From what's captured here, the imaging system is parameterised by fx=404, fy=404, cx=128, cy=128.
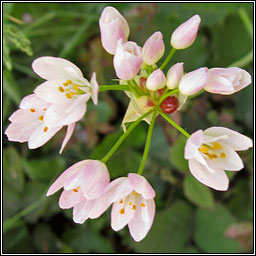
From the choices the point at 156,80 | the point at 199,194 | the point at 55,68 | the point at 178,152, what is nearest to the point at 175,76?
the point at 156,80

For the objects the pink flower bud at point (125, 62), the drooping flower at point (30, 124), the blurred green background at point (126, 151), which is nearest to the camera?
the pink flower bud at point (125, 62)

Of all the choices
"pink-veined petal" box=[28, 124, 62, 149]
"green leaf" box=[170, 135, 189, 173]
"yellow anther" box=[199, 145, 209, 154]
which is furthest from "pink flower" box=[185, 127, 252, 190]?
"green leaf" box=[170, 135, 189, 173]

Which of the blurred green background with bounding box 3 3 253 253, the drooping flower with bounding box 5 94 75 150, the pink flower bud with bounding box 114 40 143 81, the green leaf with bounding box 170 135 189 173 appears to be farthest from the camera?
the blurred green background with bounding box 3 3 253 253

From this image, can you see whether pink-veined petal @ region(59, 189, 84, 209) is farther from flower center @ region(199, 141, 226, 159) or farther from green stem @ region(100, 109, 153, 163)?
flower center @ region(199, 141, 226, 159)

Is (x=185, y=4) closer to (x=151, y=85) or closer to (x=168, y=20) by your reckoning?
(x=168, y=20)

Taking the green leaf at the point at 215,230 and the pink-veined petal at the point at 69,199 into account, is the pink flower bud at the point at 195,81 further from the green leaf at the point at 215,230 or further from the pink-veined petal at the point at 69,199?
the green leaf at the point at 215,230

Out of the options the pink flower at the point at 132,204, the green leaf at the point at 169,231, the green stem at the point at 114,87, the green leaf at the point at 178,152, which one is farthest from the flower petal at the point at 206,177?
the green leaf at the point at 169,231
